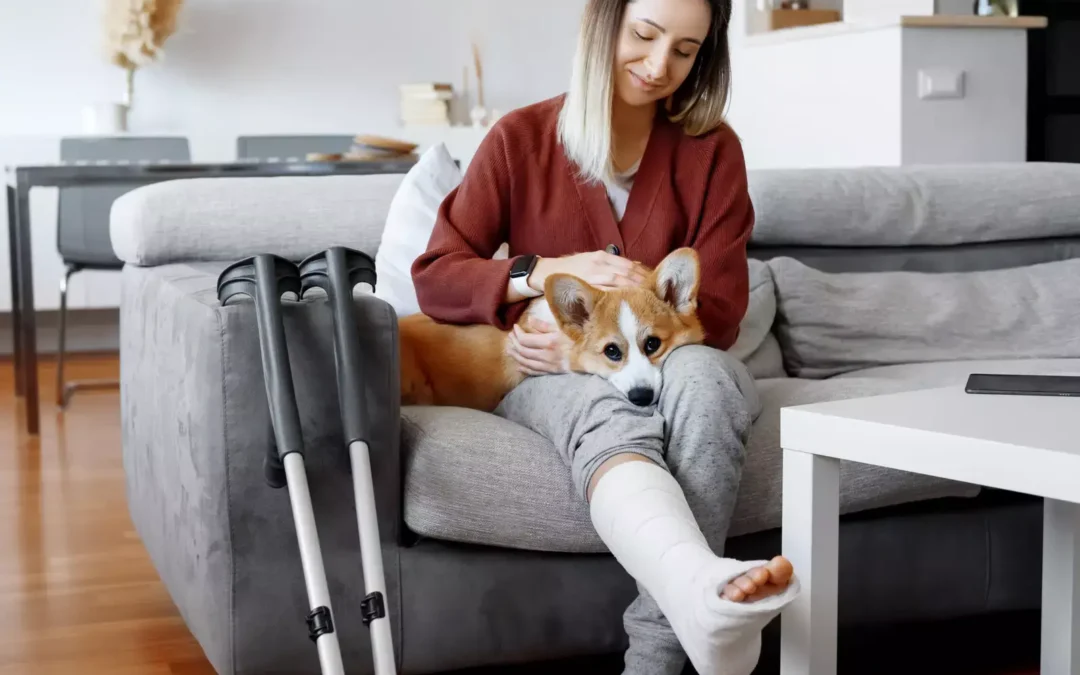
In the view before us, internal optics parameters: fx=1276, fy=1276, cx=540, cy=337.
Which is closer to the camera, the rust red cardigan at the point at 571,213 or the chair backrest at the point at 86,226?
the rust red cardigan at the point at 571,213

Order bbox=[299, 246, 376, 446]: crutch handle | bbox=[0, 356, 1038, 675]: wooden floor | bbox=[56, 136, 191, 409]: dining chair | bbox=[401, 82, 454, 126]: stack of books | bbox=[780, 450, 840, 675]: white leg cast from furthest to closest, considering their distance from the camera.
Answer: bbox=[401, 82, 454, 126]: stack of books, bbox=[56, 136, 191, 409]: dining chair, bbox=[0, 356, 1038, 675]: wooden floor, bbox=[299, 246, 376, 446]: crutch handle, bbox=[780, 450, 840, 675]: white leg cast

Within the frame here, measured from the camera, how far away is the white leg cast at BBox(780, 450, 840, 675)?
1303 millimetres

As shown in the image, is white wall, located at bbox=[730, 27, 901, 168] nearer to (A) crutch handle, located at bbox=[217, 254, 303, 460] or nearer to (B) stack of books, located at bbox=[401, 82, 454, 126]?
(B) stack of books, located at bbox=[401, 82, 454, 126]

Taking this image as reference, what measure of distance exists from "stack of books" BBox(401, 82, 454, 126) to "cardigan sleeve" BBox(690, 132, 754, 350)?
11.9 ft

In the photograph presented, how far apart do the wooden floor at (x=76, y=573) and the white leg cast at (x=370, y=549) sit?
1.92 feet

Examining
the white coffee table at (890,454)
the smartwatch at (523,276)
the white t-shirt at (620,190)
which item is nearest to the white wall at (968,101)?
the white t-shirt at (620,190)

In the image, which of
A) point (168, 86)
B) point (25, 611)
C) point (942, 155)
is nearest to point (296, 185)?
point (25, 611)

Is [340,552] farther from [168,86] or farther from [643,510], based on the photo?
[168,86]

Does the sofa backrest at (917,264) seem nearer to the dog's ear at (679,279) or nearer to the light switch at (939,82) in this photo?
the dog's ear at (679,279)

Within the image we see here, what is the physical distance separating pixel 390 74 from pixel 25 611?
383 centimetres

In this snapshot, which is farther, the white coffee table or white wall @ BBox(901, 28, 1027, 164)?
white wall @ BBox(901, 28, 1027, 164)

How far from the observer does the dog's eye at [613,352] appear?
1.66 meters

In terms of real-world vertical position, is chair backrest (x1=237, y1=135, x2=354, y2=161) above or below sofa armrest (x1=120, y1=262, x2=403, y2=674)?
above

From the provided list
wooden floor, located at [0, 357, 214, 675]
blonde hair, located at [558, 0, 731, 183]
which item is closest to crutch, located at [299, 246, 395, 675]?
blonde hair, located at [558, 0, 731, 183]
